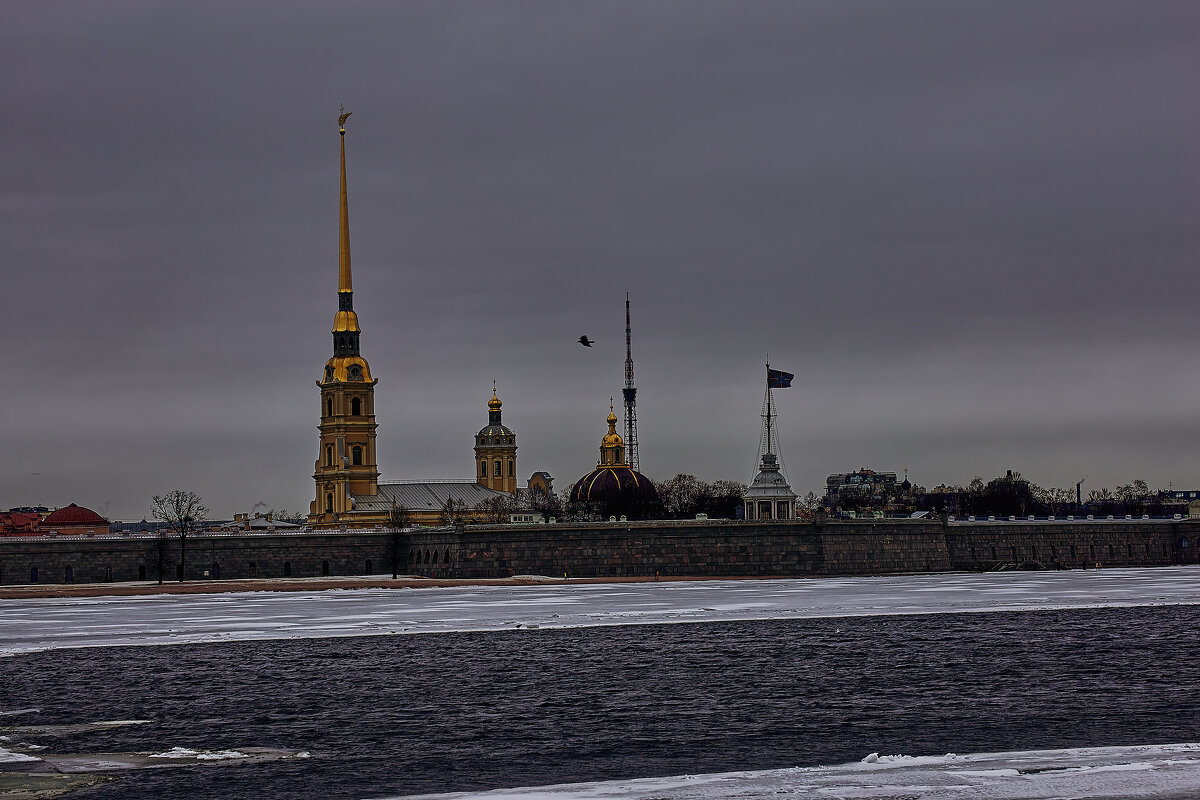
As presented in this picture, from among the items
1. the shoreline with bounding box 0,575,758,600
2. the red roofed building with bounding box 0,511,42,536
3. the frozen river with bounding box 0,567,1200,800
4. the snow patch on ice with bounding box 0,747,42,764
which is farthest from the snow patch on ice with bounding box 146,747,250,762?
the red roofed building with bounding box 0,511,42,536

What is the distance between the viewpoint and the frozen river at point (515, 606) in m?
52.7

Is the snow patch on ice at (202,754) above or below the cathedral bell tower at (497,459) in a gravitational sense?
below

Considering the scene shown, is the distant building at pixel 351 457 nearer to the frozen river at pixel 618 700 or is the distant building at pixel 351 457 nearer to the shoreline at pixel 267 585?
the shoreline at pixel 267 585

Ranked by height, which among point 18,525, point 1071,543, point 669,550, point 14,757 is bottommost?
point 14,757

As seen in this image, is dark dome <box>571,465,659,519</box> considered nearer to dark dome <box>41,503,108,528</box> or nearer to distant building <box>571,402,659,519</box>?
distant building <box>571,402,659,519</box>

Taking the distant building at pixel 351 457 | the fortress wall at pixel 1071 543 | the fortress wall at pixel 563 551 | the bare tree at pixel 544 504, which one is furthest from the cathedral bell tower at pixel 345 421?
the fortress wall at pixel 1071 543

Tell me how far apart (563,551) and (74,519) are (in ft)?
247

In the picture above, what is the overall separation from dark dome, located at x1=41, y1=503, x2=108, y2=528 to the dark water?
109 metres

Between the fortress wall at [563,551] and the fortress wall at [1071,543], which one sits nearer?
the fortress wall at [563,551]

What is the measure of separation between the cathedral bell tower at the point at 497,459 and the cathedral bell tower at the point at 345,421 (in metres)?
26.0

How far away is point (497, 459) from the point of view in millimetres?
180375

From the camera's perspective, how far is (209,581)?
96062 mm

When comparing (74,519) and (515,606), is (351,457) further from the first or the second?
(515,606)

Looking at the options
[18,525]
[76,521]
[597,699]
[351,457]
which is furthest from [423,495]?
[597,699]
